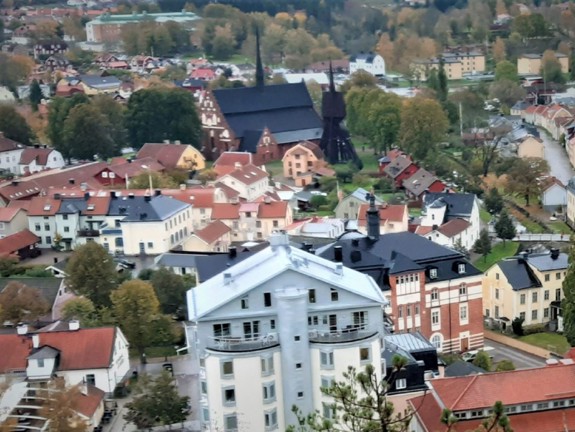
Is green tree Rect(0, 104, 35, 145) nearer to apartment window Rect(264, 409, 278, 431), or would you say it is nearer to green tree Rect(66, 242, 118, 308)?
green tree Rect(66, 242, 118, 308)

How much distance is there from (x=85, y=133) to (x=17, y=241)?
1233cm

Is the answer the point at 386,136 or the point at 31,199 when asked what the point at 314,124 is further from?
the point at 31,199

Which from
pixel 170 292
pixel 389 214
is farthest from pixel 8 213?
pixel 389 214

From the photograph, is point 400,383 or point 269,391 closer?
point 269,391

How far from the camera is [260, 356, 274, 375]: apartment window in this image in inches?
645

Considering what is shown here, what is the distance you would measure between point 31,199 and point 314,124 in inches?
671

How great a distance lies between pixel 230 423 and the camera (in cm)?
1639

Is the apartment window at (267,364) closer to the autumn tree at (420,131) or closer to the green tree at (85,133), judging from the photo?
the autumn tree at (420,131)

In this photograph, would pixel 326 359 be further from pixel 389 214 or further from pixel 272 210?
pixel 272 210

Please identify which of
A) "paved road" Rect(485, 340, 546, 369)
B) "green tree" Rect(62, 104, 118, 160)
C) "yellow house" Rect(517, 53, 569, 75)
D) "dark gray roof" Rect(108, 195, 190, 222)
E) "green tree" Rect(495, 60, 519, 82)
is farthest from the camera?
"yellow house" Rect(517, 53, 569, 75)

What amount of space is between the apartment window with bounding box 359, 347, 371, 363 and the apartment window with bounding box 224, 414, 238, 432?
2.08m

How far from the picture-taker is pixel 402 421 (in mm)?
8953

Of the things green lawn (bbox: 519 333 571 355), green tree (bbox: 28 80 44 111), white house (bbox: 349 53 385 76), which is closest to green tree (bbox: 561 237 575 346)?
green lawn (bbox: 519 333 571 355)

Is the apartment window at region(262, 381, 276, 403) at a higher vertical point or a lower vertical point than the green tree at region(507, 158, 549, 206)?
higher
